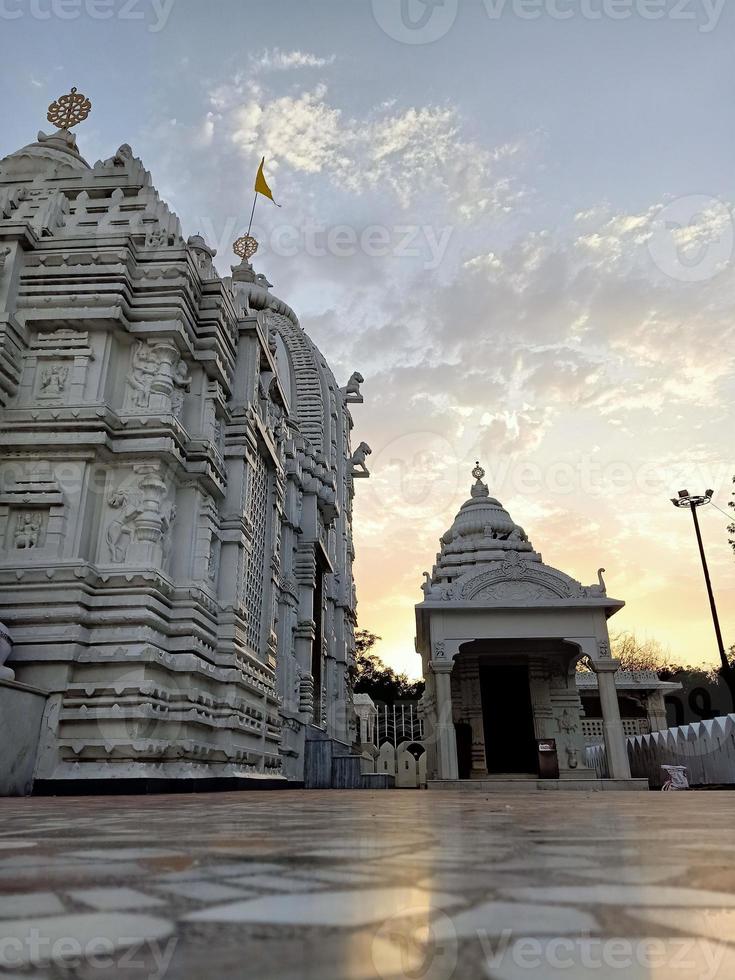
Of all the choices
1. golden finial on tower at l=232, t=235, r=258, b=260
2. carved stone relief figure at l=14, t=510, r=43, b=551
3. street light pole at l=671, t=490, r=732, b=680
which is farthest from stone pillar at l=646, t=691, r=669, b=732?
carved stone relief figure at l=14, t=510, r=43, b=551

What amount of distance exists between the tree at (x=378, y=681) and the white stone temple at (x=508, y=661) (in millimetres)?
18306

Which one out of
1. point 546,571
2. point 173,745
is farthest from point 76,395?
point 546,571

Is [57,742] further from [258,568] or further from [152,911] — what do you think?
[152,911]

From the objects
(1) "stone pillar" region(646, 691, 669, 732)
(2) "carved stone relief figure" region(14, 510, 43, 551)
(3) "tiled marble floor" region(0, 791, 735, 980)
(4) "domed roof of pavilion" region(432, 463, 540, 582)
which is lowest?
(3) "tiled marble floor" region(0, 791, 735, 980)

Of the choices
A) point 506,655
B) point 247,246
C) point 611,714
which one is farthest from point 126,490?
point 247,246

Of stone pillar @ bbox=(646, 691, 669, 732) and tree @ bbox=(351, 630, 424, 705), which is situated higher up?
tree @ bbox=(351, 630, 424, 705)

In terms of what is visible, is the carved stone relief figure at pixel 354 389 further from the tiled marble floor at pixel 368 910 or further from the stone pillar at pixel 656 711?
the tiled marble floor at pixel 368 910

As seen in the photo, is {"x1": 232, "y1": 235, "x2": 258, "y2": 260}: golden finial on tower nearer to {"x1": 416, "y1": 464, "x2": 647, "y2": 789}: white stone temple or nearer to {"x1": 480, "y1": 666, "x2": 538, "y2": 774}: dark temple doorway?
{"x1": 416, "y1": 464, "x2": 647, "y2": 789}: white stone temple

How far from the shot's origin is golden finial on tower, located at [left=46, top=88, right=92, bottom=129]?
36.5ft

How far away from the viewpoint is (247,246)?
712 inches

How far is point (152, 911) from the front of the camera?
31.2 inches

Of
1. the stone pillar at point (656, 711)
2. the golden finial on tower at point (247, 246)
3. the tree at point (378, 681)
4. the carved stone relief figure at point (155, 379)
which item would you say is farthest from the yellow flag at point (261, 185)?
the tree at point (378, 681)

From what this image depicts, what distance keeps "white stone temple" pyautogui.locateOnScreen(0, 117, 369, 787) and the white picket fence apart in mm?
8127

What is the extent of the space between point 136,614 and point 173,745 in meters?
1.35
